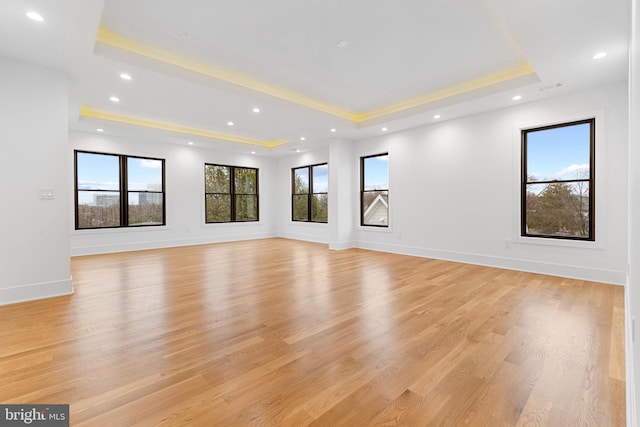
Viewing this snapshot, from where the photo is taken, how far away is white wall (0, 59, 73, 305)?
3.36 meters

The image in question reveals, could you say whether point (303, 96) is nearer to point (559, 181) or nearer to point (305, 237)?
point (559, 181)

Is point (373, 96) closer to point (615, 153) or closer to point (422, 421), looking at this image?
point (615, 153)

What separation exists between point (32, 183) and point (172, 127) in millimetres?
3705

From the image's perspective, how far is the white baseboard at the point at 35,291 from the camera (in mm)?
3330

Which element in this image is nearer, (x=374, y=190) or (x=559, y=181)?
(x=559, y=181)

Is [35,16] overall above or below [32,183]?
above

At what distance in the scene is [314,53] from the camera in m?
3.72

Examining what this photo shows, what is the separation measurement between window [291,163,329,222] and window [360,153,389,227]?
1358 mm

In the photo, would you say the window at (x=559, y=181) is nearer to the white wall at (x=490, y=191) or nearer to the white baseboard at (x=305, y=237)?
the white wall at (x=490, y=191)

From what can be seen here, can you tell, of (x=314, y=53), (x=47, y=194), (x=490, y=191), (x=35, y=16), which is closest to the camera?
(x=35, y=16)

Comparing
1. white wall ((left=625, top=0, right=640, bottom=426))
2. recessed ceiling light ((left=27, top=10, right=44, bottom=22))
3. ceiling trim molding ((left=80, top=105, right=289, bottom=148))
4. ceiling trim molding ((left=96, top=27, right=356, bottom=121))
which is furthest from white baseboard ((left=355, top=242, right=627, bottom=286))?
recessed ceiling light ((left=27, top=10, right=44, bottom=22))

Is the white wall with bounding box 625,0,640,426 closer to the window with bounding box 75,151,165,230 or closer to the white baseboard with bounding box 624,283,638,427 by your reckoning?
the white baseboard with bounding box 624,283,638,427

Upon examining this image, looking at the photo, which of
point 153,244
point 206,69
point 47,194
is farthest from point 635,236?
point 153,244

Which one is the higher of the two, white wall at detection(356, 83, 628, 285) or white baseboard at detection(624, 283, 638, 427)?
white wall at detection(356, 83, 628, 285)
